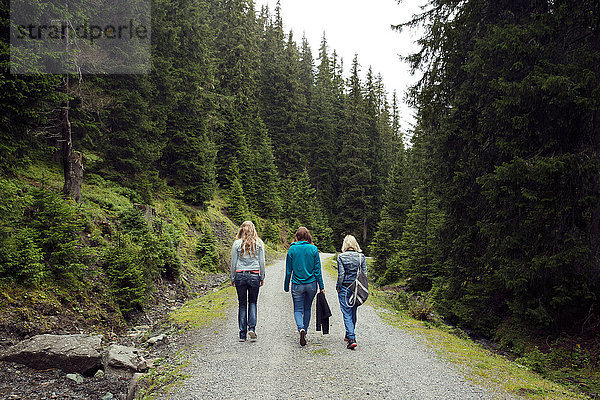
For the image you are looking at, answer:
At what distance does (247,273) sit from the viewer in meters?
6.81

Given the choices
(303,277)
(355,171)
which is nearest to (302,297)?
(303,277)

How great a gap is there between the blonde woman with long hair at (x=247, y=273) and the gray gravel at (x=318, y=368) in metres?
0.42

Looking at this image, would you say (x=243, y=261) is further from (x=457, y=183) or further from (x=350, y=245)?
(x=457, y=183)

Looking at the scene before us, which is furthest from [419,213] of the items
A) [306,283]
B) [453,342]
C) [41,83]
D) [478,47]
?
[41,83]

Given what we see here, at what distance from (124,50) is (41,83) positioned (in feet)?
35.9

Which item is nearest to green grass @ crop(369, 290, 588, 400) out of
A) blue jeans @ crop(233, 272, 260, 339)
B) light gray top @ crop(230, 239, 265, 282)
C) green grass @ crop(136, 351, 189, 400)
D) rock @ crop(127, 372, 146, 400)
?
blue jeans @ crop(233, 272, 260, 339)

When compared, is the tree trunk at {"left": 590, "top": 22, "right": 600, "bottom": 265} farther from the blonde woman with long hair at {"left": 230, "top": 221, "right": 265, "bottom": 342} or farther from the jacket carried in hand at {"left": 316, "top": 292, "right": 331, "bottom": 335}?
the blonde woman with long hair at {"left": 230, "top": 221, "right": 265, "bottom": 342}

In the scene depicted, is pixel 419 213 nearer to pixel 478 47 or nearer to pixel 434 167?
pixel 434 167

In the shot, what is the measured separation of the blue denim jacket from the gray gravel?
1.22 meters

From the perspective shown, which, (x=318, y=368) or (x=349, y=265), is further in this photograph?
(x=349, y=265)

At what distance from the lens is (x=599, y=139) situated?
7.41 m

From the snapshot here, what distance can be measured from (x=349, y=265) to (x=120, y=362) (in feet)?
13.9

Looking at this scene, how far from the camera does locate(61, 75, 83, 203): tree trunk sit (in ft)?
38.0

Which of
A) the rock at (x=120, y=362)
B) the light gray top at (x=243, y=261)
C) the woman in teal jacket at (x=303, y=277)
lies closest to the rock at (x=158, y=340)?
the rock at (x=120, y=362)
